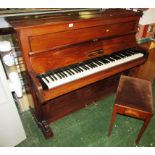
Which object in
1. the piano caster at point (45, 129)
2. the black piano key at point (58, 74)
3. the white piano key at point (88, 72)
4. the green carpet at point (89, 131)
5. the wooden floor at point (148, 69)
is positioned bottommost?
the green carpet at point (89, 131)

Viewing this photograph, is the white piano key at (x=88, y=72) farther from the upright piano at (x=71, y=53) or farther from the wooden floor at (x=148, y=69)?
the wooden floor at (x=148, y=69)

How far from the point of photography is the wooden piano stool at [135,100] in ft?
5.25

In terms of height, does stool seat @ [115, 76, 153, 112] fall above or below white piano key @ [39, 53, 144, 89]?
below

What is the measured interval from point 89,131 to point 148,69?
1.50 meters

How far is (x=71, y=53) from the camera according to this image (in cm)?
168

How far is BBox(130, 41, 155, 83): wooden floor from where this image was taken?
8.51 ft

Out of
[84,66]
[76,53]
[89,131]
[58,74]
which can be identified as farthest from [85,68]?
[89,131]

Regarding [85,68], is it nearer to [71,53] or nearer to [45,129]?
[71,53]

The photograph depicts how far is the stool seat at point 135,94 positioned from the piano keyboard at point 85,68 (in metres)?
0.29

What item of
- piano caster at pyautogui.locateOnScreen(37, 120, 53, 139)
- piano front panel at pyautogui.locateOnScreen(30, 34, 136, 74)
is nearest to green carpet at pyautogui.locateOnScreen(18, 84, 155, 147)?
piano caster at pyautogui.locateOnScreen(37, 120, 53, 139)

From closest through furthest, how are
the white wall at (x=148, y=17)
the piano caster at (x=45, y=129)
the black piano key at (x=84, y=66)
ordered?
the black piano key at (x=84, y=66)
the piano caster at (x=45, y=129)
the white wall at (x=148, y=17)

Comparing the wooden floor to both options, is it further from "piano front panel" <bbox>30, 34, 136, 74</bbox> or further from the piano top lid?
the piano top lid

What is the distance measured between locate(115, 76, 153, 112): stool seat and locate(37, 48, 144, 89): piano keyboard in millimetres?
289

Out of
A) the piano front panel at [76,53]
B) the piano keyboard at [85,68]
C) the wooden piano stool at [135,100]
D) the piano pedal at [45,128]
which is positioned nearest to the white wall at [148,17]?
the piano front panel at [76,53]
